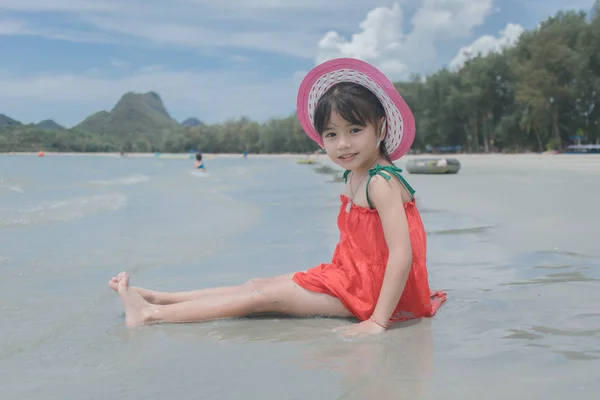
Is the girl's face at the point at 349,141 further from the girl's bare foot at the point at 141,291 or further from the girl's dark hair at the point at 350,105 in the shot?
the girl's bare foot at the point at 141,291

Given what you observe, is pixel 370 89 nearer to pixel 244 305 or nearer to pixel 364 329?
pixel 364 329

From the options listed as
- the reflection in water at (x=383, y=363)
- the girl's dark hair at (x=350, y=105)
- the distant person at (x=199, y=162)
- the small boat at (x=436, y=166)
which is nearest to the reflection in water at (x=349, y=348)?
the reflection in water at (x=383, y=363)

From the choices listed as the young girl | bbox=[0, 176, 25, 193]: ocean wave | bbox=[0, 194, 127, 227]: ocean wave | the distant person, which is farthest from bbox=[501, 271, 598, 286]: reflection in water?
the distant person

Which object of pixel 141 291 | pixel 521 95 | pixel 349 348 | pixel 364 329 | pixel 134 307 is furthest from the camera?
pixel 521 95

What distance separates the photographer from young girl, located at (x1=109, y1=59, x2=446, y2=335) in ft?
8.49

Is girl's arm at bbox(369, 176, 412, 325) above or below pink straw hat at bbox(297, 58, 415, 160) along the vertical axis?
below

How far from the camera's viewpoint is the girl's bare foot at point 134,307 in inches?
109

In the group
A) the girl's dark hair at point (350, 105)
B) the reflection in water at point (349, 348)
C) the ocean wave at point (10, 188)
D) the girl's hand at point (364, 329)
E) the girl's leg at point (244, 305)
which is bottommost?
the reflection in water at point (349, 348)

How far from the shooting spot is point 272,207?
9.12 m

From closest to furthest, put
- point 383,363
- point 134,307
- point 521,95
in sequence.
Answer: point 383,363 < point 134,307 < point 521,95

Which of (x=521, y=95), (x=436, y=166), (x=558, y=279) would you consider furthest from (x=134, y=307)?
(x=521, y=95)

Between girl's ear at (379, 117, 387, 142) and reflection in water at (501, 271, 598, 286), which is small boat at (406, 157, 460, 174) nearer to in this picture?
reflection in water at (501, 271, 598, 286)

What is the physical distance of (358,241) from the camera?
274 centimetres

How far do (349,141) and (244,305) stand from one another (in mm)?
931
